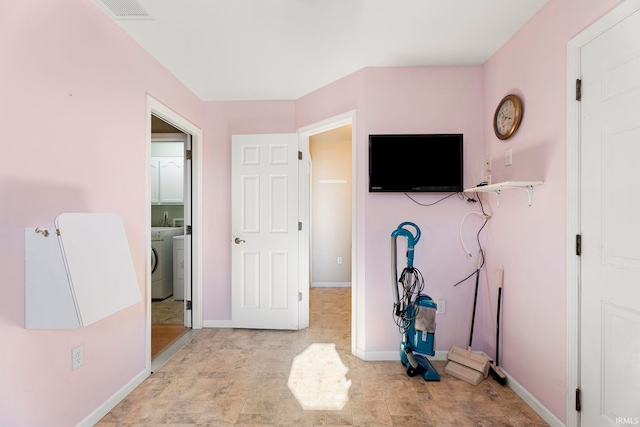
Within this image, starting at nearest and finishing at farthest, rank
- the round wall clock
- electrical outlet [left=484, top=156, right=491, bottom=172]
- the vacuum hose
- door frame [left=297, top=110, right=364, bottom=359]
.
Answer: the round wall clock
the vacuum hose
electrical outlet [left=484, top=156, right=491, bottom=172]
door frame [left=297, top=110, right=364, bottom=359]

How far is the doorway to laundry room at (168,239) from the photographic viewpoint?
3150 mm

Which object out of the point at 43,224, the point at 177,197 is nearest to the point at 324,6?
the point at 43,224

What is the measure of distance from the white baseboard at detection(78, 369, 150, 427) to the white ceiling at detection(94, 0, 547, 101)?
8.26ft

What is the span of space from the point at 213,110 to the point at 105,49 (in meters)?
1.40

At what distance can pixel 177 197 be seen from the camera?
4492 millimetres

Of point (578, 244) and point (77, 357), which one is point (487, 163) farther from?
point (77, 357)

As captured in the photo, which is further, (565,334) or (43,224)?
(565,334)

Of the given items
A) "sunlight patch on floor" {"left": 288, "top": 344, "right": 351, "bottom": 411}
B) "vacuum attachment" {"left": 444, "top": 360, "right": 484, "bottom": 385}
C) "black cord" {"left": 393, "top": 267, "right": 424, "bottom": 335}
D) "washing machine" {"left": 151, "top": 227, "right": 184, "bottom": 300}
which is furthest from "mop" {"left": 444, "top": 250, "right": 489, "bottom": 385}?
"washing machine" {"left": 151, "top": 227, "right": 184, "bottom": 300}

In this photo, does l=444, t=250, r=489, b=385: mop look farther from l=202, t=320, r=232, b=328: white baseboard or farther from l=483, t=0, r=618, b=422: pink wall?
l=202, t=320, r=232, b=328: white baseboard

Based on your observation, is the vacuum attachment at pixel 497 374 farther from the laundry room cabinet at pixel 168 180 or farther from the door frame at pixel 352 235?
the laundry room cabinet at pixel 168 180

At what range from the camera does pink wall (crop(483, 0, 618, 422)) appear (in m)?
1.64

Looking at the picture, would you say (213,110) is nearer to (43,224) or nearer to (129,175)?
(129,175)

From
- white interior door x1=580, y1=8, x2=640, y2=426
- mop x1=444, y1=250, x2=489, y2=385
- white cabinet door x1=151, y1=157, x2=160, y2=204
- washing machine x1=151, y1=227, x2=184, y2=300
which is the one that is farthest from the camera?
white cabinet door x1=151, y1=157, x2=160, y2=204

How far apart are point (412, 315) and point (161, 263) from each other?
3.48 metres
